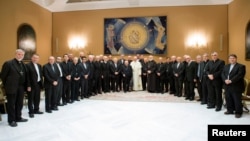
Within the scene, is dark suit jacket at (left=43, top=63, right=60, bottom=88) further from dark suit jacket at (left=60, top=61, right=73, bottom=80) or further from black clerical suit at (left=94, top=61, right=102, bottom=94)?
black clerical suit at (left=94, top=61, right=102, bottom=94)

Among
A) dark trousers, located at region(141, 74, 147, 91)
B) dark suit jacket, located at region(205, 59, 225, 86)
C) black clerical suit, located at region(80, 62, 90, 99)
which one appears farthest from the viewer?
dark trousers, located at region(141, 74, 147, 91)

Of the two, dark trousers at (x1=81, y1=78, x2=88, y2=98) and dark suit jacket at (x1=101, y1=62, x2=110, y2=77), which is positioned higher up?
dark suit jacket at (x1=101, y1=62, x2=110, y2=77)

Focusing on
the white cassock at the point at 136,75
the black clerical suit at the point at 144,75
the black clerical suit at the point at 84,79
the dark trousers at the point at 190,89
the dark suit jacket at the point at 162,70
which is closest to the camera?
the dark trousers at the point at 190,89

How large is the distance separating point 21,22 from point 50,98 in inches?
212

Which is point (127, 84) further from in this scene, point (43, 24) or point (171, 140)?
point (171, 140)

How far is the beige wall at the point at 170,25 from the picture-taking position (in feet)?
41.8

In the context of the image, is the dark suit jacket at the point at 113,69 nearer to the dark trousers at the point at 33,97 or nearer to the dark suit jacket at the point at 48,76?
the dark suit jacket at the point at 48,76

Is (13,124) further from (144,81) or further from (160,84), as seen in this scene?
(144,81)

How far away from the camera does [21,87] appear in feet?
19.7

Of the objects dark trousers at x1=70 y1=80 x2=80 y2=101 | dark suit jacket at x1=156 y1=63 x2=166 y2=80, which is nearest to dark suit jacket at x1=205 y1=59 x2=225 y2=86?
dark suit jacket at x1=156 y1=63 x2=166 y2=80

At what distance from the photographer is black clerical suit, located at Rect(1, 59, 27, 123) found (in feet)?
18.5

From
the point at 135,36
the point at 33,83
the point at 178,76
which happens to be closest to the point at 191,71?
the point at 178,76

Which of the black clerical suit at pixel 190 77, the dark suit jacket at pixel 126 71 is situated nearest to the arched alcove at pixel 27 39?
the dark suit jacket at pixel 126 71

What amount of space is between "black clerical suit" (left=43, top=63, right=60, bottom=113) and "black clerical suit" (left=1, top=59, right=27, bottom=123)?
124cm
